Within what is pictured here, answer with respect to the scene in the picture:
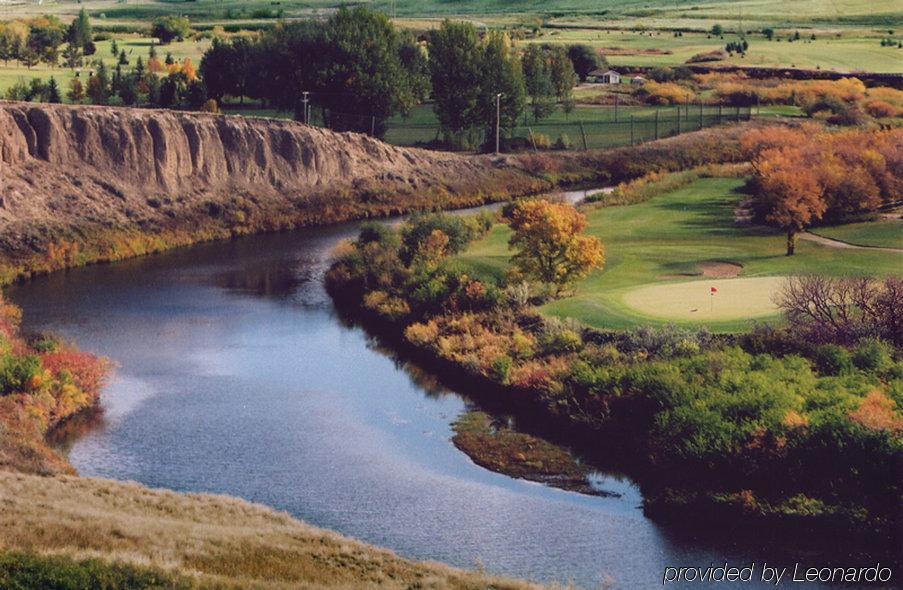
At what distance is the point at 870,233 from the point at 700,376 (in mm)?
28487

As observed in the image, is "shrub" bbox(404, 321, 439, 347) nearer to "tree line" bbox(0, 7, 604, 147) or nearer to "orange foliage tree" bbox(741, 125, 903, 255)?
"orange foliage tree" bbox(741, 125, 903, 255)

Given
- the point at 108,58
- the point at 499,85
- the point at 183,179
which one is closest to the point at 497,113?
the point at 499,85

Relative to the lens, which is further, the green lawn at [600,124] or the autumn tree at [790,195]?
the green lawn at [600,124]

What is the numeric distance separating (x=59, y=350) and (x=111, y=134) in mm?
32682

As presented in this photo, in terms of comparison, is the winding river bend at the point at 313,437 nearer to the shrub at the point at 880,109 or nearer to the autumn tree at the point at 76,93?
the autumn tree at the point at 76,93

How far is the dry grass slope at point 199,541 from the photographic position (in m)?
30.3

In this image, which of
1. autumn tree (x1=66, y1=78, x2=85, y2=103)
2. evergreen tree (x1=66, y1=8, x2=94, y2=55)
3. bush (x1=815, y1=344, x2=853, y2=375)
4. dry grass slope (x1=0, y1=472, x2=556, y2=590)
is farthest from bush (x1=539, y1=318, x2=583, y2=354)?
evergreen tree (x1=66, y1=8, x2=94, y2=55)

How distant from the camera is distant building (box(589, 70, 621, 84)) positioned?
461 feet

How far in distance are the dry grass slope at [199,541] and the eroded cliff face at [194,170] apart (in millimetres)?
37460

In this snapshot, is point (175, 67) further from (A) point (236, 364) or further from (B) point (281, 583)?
(B) point (281, 583)

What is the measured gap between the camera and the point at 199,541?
105ft

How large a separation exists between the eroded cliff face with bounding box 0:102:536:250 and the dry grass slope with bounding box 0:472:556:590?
3746cm

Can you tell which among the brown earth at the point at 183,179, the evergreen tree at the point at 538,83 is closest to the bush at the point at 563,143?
the evergreen tree at the point at 538,83

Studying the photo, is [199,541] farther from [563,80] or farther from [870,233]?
[563,80]
